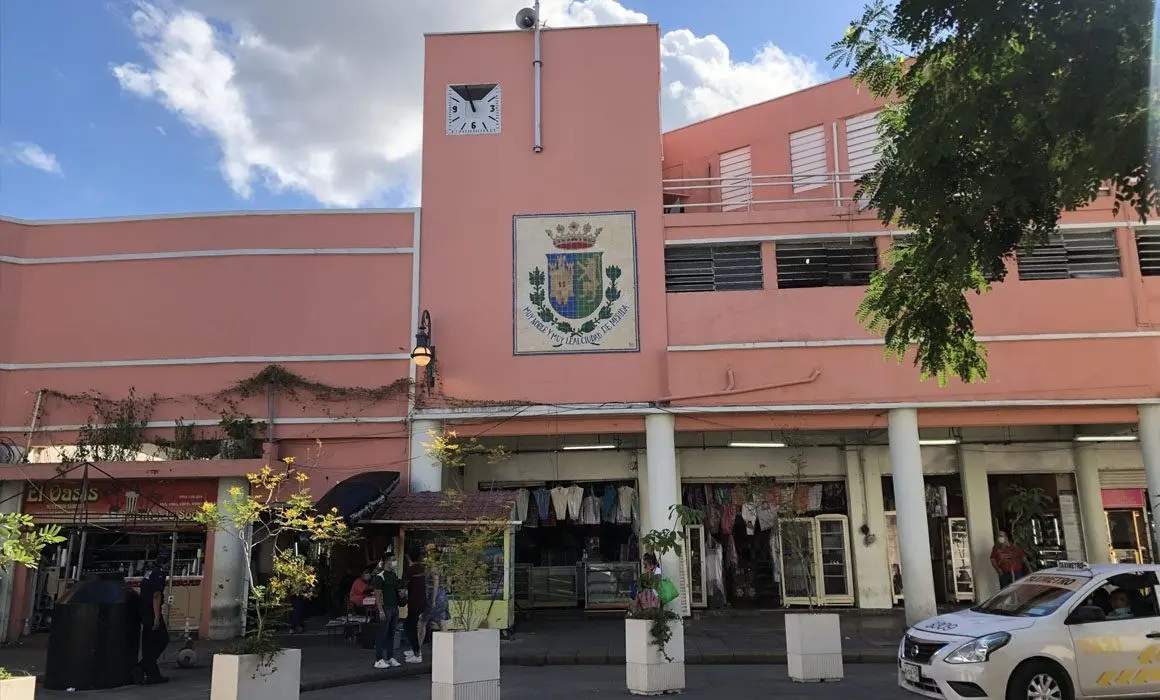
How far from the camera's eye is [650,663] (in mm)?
10445

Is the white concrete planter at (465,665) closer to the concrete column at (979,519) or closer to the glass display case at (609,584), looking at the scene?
the glass display case at (609,584)

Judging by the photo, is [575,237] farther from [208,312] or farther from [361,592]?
[361,592]

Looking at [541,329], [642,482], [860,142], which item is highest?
[860,142]

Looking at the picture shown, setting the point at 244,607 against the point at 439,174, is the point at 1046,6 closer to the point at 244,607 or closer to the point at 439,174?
the point at 439,174

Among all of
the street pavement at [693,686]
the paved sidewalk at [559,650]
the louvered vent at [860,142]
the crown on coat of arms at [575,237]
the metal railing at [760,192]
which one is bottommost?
the street pavement at [693,686]

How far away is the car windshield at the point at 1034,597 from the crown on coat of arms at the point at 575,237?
34.0 feet

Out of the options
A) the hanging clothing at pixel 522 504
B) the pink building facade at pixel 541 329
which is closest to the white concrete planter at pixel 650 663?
the pink building facade at pixel 541 329

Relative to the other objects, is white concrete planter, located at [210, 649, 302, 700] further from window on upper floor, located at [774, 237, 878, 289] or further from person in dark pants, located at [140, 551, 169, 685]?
window on upper floor, located at [774, 237, 878, 289]

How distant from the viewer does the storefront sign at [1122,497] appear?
65.6ft

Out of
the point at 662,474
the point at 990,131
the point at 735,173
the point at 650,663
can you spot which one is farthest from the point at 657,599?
the point at 735,173

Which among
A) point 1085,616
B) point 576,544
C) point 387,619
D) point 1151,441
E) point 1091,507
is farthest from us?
point 576,544

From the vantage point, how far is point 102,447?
680 inches

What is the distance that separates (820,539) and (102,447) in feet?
50.6

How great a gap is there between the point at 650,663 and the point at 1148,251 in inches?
Answer: 534
